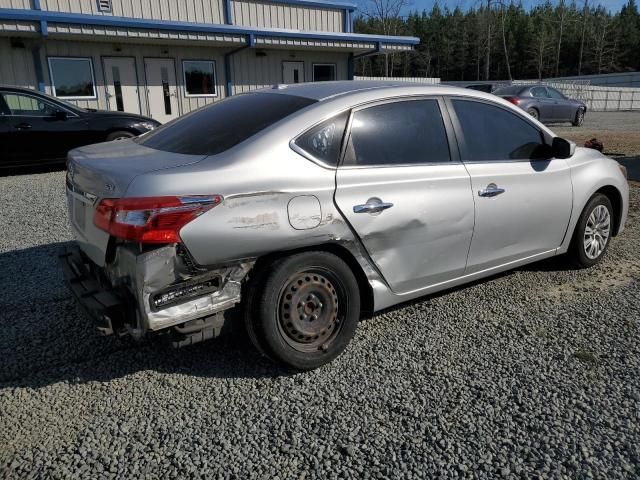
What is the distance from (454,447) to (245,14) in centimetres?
1747

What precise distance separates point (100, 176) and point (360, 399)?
1.84 m

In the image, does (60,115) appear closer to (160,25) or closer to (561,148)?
(160,25)

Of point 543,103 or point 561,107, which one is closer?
point 543,103

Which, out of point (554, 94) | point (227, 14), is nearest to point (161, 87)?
point (227, 14)

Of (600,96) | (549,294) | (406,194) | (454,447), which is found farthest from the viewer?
(600,96)

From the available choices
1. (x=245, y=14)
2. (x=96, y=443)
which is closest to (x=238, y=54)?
(x=245, y=14)

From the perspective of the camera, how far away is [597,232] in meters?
4.66

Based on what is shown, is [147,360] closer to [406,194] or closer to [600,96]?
[406,194]

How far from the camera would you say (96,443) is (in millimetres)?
2486

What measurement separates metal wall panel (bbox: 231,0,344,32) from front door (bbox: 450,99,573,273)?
15210 millimetres

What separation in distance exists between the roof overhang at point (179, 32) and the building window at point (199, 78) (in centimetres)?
107

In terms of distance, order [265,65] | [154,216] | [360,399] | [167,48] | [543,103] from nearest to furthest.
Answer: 1. [154,216]
2. [360,399]
3. [167,48]
4. [265,65]
5. [543,103]

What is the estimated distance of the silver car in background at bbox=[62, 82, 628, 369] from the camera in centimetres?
262

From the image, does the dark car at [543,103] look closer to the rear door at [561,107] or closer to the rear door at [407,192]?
the rear door at [561,107]
